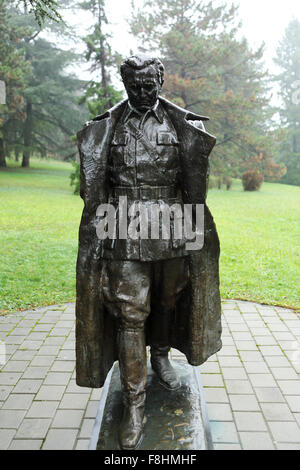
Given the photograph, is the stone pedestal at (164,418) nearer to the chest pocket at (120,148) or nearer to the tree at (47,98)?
the chest pocket at (120,148)

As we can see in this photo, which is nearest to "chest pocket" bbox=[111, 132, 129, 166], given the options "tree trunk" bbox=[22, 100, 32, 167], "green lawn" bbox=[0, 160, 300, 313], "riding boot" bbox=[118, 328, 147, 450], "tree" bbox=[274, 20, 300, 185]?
"riding boot" bbox=[118, 328, 147, 450]

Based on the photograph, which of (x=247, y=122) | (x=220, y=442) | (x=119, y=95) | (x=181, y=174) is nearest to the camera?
(x=181, y=174)

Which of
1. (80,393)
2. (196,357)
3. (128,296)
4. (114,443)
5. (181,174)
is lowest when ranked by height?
(80,393)

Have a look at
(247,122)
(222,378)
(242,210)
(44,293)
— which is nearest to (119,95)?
(242,210)

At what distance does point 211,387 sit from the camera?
388cm

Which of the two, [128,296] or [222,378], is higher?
[128,296]

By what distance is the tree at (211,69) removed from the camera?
21.4m

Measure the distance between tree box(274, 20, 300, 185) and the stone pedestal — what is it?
1357 inches

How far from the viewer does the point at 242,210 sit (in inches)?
637

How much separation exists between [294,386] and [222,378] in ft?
2.10

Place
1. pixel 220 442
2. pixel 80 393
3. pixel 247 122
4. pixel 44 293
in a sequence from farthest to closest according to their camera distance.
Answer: pixel 247 122 → pixel 44 293 → pixel 80 393 → pixel 220 442

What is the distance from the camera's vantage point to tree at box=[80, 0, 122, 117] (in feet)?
51.8

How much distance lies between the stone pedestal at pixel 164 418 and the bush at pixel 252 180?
21.7 meters

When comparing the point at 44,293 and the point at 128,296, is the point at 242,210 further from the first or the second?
the point at 128,296
